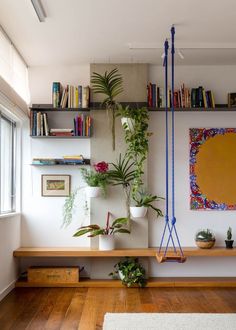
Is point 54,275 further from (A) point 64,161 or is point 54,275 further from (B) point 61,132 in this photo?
(B) point 61,132

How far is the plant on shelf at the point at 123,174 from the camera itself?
5.61m

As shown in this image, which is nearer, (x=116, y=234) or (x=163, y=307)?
(x=163, y=307)

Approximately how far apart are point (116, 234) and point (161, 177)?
0.96 meters

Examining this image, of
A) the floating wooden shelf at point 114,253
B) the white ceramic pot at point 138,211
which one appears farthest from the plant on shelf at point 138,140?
the floating wooden shelf at point 114,253

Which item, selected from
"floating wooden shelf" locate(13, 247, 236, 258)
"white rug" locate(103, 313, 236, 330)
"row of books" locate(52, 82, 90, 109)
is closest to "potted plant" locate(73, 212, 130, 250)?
"floating wooden shelf" locate(13, 247, 236, 258)

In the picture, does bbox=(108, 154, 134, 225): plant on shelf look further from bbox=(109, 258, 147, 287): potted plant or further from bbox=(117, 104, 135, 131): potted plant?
bbox=(109, 258, 147, 287): potted plant

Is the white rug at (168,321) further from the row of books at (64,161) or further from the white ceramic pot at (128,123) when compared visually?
the white ceramic pot at (128,123)

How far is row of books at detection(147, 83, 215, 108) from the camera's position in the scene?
5.69 metres

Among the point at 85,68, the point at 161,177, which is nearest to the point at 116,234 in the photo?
the point at 161,177

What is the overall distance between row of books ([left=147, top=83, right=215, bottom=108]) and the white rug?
2696 millimetres

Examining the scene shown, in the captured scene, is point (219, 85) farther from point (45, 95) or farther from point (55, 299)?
point (55, 299)

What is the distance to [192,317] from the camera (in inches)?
159

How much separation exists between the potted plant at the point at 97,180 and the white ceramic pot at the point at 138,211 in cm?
46

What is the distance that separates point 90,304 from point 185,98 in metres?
2.83
